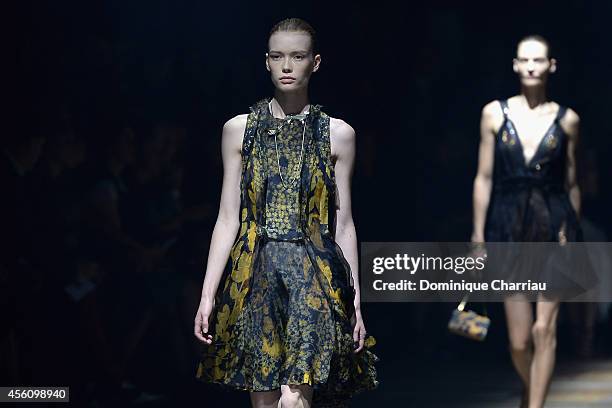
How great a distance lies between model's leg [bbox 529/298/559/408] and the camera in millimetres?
8516

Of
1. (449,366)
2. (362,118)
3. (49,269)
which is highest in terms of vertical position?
(362,118)

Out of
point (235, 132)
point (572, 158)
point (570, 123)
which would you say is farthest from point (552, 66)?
point (235, 132)

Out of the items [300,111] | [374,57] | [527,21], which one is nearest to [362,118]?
[374,57]

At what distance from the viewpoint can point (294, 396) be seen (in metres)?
6.58

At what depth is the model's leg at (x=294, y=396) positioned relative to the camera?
658 centimetres

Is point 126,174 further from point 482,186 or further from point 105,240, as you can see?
point 482,186

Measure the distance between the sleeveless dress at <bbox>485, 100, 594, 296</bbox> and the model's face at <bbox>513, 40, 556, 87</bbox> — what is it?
0.16 m

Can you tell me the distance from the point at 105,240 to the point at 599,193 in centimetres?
268

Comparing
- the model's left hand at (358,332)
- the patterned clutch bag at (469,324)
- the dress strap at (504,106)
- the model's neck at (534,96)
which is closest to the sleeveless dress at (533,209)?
the dress strap at (504,106)

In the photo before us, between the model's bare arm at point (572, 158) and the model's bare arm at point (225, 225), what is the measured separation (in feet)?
7.47

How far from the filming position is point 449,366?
31.9 ft

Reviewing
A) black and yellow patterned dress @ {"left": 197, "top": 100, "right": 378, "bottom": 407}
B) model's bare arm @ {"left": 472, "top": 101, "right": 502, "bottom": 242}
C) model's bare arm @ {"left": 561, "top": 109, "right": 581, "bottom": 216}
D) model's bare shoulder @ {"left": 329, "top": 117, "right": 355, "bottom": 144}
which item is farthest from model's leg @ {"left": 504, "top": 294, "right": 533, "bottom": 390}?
model's bare shoulder @ {"left": 329, "top": 117, "right": 355, "bottom": 144}

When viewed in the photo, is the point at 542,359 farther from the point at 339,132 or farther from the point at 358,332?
the point at 339,132

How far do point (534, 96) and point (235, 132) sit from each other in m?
2.30
